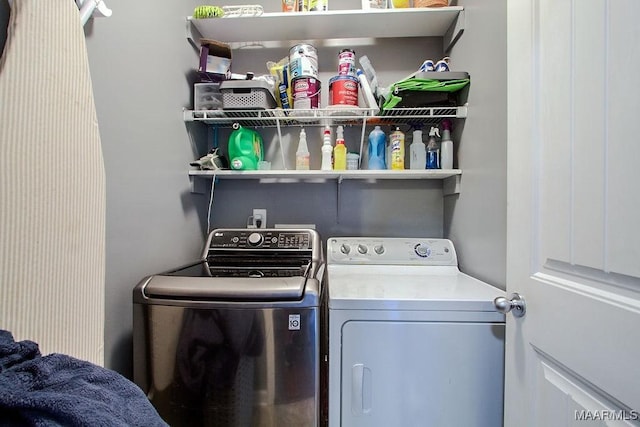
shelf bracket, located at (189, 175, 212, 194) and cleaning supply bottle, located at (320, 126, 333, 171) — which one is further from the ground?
cleaning supply bottle, located at (320, 126, 333, 171)

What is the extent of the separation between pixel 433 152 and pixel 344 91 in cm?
64

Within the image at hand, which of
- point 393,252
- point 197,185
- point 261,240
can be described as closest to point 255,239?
point 261,240

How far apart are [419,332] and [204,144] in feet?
5.37

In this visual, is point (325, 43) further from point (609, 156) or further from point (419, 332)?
point (419, 332)

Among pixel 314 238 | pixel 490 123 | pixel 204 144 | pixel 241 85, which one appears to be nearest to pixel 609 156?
pixel 490 123

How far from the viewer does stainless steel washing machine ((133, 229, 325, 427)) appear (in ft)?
3.06

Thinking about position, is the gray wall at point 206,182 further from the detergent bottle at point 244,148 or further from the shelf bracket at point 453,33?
the detergent bottle at point 244,148

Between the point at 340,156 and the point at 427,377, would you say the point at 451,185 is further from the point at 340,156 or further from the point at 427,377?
the point at 427,377

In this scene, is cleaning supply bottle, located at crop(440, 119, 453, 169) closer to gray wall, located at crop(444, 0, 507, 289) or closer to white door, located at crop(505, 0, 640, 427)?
gray wall, located at crop(444, 0, 507, 289)

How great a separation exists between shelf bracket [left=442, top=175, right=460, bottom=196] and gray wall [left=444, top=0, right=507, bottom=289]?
4 cm

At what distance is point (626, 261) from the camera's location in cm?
53

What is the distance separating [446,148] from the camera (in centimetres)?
154

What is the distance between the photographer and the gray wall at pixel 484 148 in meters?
1.09

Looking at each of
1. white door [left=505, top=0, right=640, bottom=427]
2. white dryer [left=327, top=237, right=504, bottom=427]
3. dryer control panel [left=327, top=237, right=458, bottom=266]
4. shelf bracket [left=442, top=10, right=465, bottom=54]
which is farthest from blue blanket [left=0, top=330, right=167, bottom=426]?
shelf bracket [left=442, top=10, right=465, bottom=54]
